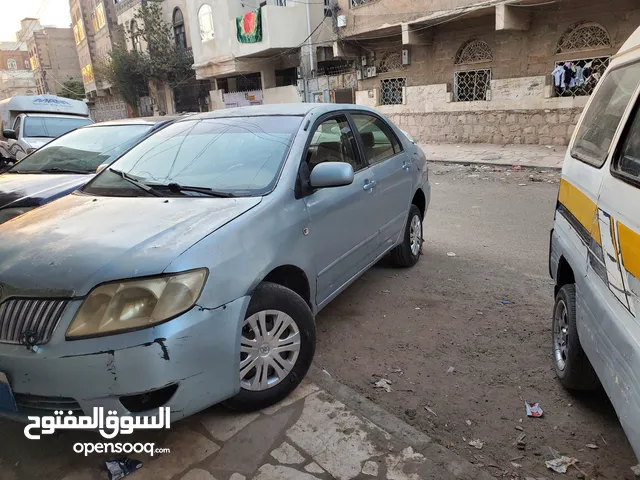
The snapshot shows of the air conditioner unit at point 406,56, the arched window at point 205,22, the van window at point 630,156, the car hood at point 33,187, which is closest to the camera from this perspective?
the van window at point 630,156

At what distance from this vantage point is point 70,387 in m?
2.02

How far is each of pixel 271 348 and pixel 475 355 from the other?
152 centimetres

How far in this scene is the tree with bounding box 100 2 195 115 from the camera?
26136mm

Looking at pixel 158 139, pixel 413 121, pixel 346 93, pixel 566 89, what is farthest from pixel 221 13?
pixel 158 139

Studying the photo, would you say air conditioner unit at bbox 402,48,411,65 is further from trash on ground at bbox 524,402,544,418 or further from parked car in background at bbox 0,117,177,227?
trash on ground at bbox 524,402,544,418

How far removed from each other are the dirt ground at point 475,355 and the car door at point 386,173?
0.61m

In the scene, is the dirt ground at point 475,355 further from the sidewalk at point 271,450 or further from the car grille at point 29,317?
the car grille at point 29,317

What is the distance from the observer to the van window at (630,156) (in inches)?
76.6

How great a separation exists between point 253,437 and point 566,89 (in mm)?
13184

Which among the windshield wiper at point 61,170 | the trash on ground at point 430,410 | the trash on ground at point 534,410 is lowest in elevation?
the trash on ground at point 534,410

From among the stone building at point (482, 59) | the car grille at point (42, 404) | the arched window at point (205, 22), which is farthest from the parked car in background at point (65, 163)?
the arched window at point (205, 22)

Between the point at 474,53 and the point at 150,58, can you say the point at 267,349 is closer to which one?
the point at 474,53

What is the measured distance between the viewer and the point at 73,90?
44.6 meters

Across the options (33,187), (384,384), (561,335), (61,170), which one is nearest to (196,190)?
(384,384)
